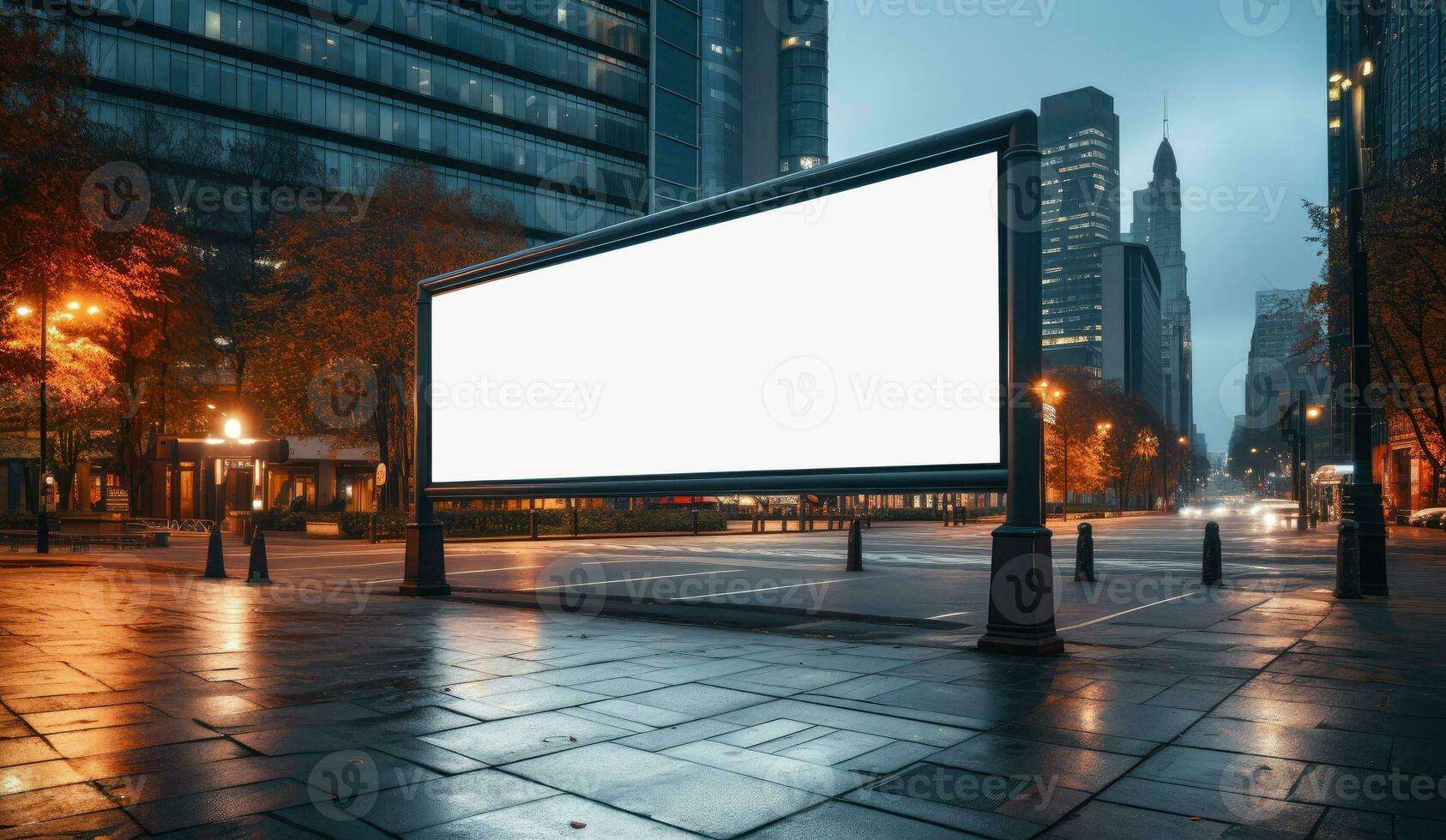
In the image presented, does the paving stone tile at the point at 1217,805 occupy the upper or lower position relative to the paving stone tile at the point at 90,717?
upper

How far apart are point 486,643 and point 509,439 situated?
164 inches

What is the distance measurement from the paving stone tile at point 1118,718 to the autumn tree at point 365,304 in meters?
31.5

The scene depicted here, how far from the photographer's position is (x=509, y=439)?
12.7 m

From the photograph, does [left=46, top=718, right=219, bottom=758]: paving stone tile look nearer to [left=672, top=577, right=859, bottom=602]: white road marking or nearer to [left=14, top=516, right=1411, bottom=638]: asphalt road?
[left=14, top=516, right=1411, bottom=638]: asphalt road

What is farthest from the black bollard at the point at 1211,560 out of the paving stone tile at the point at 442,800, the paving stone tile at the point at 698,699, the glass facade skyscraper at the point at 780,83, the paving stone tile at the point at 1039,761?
the glass facade skyscraper at the point at 780,83

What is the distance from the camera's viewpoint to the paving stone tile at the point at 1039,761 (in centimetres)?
455

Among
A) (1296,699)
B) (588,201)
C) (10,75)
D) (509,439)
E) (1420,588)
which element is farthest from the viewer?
(588,201)

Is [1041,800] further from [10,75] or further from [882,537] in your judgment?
[882,537]

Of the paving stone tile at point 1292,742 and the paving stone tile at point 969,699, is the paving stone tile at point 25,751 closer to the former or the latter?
the paving stone tile at point 969,699

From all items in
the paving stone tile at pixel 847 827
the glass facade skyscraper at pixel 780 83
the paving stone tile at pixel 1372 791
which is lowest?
the paving stone tile at pixel 1372 791

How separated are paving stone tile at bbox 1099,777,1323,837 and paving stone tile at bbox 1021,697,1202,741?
3.28 ft

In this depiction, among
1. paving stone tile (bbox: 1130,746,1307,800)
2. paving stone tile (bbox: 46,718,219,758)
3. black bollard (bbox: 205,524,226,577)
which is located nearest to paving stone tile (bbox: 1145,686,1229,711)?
paving stone tile (bbox: 1130,746,1307,800)

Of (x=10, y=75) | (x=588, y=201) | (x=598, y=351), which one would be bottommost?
(x=598, y=351)

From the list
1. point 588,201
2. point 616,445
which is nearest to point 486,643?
point 616,445
